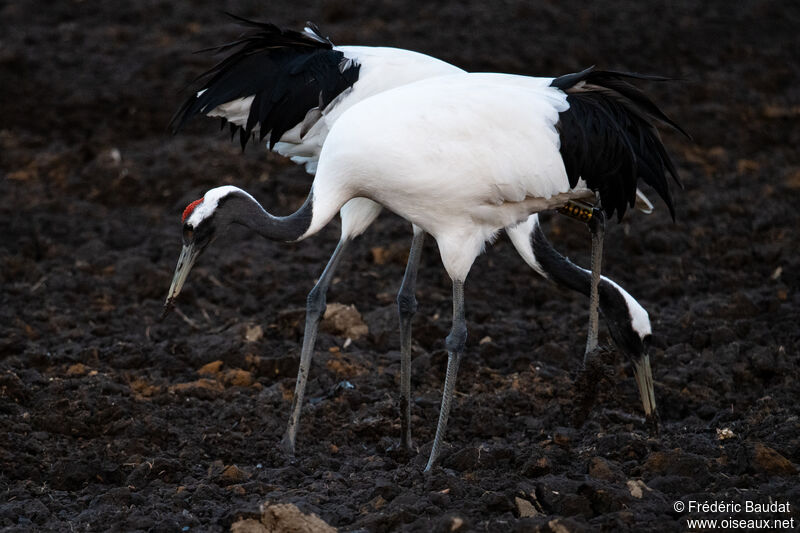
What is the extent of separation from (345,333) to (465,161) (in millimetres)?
2127

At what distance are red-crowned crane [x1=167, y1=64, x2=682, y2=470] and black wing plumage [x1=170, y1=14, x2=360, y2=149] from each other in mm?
764

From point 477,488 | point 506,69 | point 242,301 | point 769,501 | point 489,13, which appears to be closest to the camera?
point 769,501

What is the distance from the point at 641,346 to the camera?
19.3ft

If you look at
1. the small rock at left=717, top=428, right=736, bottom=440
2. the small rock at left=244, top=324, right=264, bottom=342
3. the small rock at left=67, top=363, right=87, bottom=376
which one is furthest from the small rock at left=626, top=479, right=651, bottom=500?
the small rock at left=67, top=363, right=87, bottom=376

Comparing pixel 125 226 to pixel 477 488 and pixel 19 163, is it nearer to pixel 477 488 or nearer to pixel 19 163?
pixel 19 163

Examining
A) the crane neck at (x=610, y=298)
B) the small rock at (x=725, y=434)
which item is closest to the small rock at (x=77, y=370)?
the crane neck at (x=610, y=298)

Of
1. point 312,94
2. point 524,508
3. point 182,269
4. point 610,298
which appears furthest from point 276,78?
point 524,508

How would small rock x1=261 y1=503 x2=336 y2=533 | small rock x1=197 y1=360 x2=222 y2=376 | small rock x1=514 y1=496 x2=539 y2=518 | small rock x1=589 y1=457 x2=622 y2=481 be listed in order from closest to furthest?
1. small rock x1=261 y1=503 x2=336 y2=533
2. small rock x1=514 y1=496 x2=539 y2=518
3. small rock x1=589 y1=457 x2=622 y2=481
4. small rock x1=197 y1=360 x2=222 y2=376

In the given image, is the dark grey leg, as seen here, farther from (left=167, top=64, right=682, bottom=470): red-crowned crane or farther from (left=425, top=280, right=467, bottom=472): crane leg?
(left=425, top=280, right=467, bottom=472): crane leg

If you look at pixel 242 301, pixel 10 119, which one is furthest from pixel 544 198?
pixel 10 119

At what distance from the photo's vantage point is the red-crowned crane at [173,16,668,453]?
601 centimetres

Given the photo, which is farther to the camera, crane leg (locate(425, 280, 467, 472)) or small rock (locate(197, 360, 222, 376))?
small rock (locate(197, 360, 222, 376))

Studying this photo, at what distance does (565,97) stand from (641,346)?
1.40 metres

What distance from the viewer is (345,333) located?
7027 millimetres
